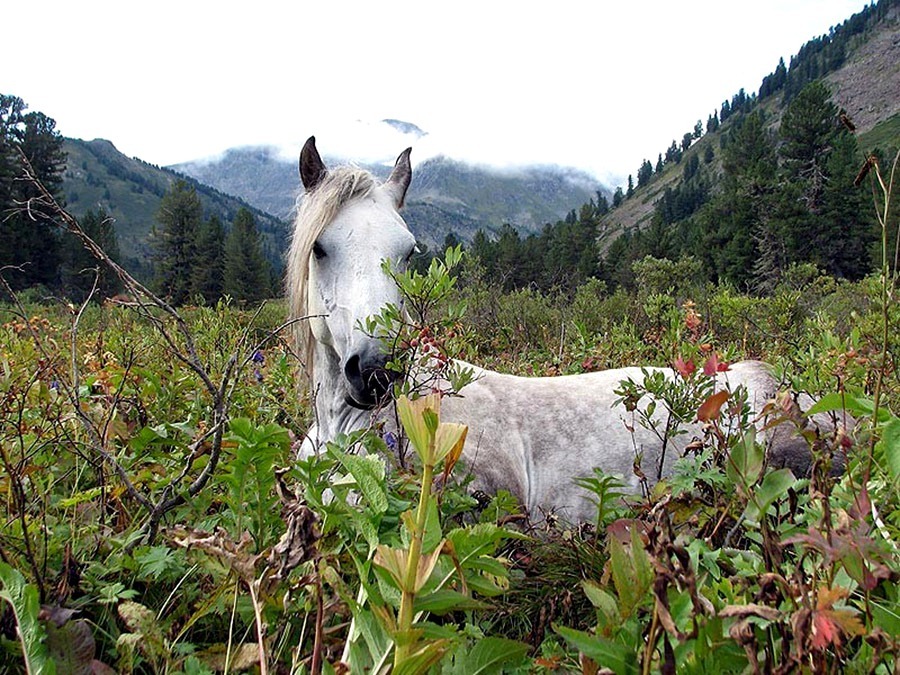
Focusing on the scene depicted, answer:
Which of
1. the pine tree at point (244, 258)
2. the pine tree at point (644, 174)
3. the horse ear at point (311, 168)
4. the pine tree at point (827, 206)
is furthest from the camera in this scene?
the pine tree at point (644, 174)

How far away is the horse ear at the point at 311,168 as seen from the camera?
3.83 meters

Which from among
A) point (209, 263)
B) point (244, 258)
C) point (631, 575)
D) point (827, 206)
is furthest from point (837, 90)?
point (631, 575)

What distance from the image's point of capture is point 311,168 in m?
3.89

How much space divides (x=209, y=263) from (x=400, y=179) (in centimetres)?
6398

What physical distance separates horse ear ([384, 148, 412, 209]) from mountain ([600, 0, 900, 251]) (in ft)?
410

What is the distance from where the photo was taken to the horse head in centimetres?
278

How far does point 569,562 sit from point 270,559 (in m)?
1.15

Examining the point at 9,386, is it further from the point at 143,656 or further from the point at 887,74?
the point at 887,74

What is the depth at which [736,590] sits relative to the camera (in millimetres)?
1084

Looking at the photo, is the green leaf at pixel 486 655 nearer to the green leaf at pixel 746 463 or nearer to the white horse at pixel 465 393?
the green leaf at pixel 746 463

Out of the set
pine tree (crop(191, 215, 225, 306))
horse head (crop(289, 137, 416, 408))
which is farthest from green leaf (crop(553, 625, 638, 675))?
pine tree (crop(191, 215, 225, 306))

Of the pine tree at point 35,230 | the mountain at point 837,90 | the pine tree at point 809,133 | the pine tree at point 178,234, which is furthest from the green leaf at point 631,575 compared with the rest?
the mountain at point 837,90

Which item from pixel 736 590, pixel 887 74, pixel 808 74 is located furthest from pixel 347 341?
pixel 808 74

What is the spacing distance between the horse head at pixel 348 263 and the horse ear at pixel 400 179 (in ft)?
0.45
